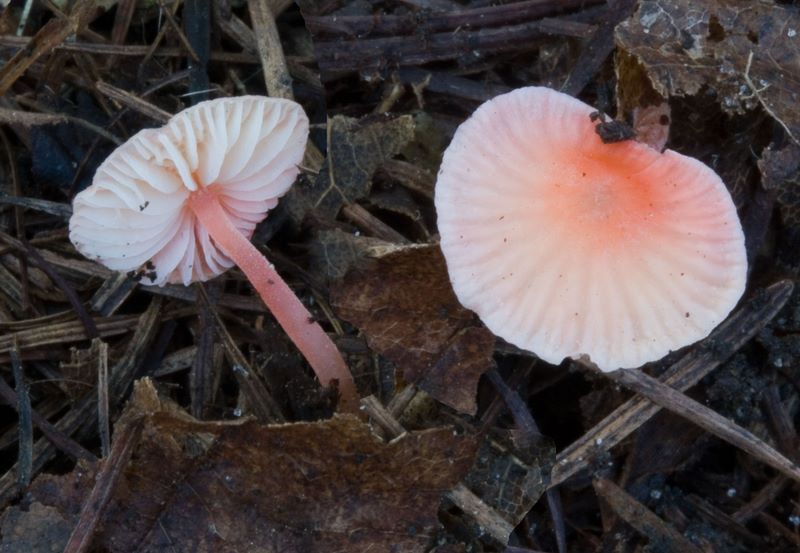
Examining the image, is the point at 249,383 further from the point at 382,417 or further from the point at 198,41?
the point at 198,41

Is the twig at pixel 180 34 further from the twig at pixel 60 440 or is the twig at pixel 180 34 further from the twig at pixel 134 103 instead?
the twig at pixel 60 440

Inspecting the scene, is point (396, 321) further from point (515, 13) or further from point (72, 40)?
point (72, 40)

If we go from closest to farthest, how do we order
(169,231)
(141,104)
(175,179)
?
(175,179) < (169,231) < (141,104)

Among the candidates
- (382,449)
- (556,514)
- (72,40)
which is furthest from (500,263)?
(72,40)

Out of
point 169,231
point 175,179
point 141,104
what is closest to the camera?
point 175,179

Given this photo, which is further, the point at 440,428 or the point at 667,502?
the point at 667,502

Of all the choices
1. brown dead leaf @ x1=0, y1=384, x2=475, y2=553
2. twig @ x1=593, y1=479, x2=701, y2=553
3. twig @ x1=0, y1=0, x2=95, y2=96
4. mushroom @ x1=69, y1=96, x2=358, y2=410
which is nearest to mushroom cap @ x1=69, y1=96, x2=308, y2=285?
mushroom @ x1=69, y1=96, x2=358, y2=410

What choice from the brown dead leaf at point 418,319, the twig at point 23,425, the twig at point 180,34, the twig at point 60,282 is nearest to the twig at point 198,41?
the twig at point 180,34
